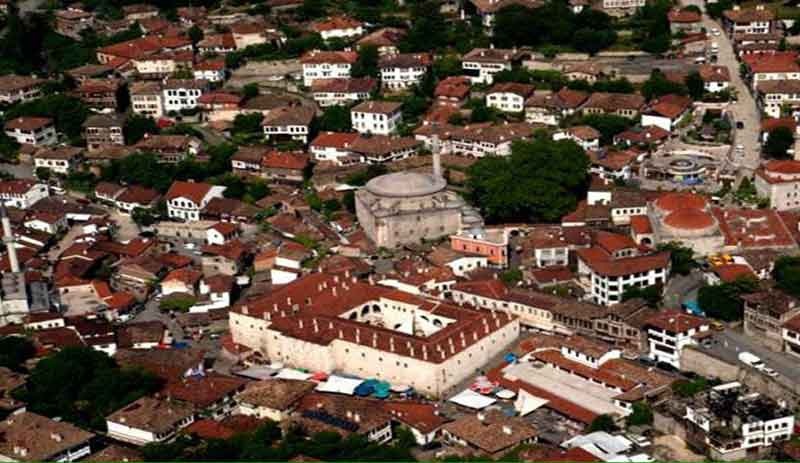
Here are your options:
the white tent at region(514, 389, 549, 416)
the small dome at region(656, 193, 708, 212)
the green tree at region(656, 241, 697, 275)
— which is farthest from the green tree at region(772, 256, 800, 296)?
the white tent at region(514, 389, 549, 416)

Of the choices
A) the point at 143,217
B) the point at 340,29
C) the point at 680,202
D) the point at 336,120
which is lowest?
the point at 143,217

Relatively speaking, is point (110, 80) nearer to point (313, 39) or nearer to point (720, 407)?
point (313, 39)

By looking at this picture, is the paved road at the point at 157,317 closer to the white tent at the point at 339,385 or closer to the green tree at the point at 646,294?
the white tent at the point at 339,385

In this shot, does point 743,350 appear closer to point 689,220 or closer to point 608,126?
point 689,220

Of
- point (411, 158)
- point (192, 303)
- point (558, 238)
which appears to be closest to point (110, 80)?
point (411, 158)

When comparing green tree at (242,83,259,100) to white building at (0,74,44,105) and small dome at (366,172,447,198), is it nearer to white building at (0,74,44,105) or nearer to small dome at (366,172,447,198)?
white building at (0,74,44,105)

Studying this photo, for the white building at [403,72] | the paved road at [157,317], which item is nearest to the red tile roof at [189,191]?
the paved road at [157,317]

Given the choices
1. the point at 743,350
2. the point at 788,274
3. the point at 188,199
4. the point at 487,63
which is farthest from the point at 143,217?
the point at 788,274
